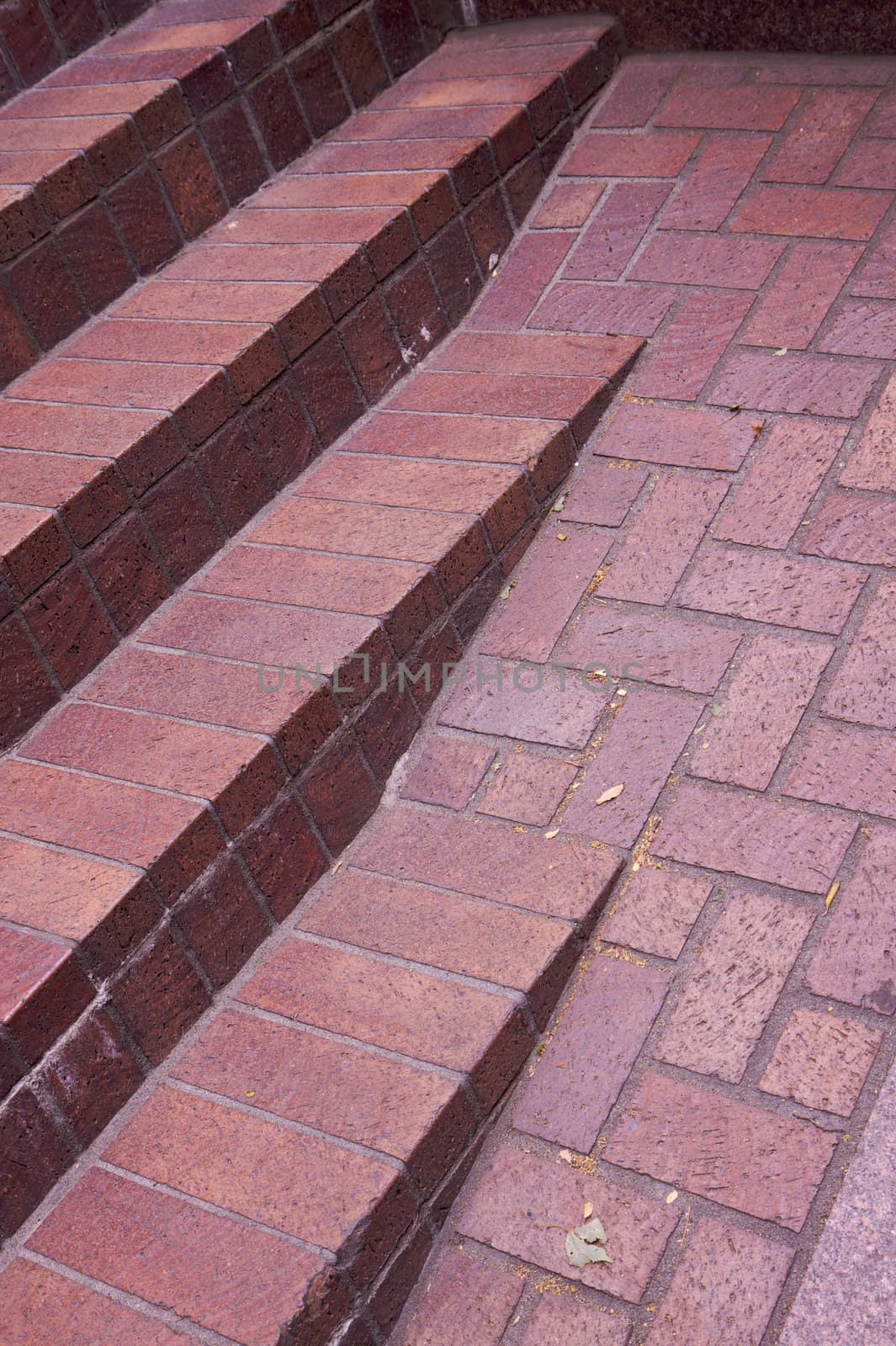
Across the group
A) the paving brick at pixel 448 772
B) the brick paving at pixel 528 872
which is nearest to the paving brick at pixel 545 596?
the brick paving at pixel 528 872

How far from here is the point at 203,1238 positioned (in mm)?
1616

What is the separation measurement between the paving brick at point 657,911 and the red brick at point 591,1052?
0.12 ft

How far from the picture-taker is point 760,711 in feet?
6.45

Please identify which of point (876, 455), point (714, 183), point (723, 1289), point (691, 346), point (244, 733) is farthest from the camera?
point (714, 183)

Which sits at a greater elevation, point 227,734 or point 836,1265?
point 227,734

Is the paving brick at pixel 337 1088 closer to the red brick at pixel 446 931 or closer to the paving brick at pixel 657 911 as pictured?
the red brick at pixel 446 931

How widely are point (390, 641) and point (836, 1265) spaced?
3.50 ft

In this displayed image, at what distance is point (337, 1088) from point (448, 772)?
54cm

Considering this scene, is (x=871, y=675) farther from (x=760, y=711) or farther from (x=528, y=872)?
(x=528, y=872)

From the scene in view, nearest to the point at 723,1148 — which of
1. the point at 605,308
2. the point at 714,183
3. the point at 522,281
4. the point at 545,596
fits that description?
the point at 545,596

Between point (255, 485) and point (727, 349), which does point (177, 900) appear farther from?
point (727, 349)

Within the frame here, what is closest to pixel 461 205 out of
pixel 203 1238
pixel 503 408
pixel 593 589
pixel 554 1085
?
pixel 503 408

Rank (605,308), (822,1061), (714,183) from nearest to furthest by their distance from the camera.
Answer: (822,1061) < (605,308) < (714,183)

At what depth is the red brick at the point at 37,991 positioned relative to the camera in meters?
1.64
